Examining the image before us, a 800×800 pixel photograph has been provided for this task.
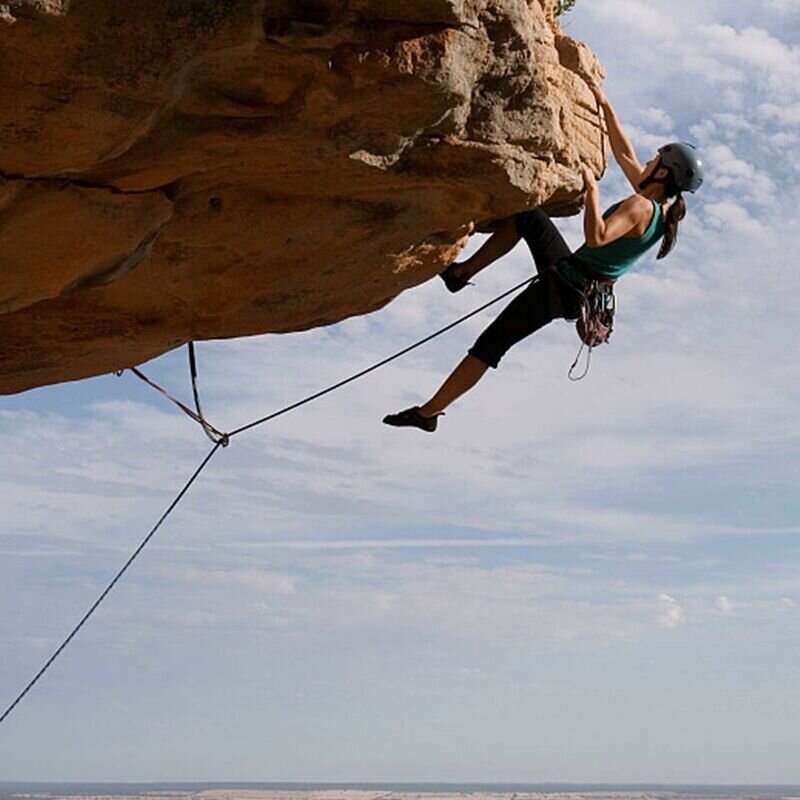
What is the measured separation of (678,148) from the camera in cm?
813

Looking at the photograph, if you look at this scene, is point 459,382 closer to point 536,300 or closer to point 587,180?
point 536,300

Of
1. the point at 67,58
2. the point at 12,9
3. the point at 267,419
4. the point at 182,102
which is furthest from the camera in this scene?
the point at 267,419

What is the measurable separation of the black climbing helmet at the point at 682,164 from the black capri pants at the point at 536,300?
2.72ft

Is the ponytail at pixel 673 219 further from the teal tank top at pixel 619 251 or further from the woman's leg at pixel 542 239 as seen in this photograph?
the woman's leg at pixel 542 239

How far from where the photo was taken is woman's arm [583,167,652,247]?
7742 mm

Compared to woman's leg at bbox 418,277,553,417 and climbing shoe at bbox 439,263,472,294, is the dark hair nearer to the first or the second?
woman's leg at bbox 418,277,553,417

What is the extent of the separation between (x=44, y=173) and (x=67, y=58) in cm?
84

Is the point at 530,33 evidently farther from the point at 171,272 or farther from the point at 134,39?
the point at 171,272

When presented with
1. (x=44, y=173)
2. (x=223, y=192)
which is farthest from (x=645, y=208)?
(x=44, y=173)

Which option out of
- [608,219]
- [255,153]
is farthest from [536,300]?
[255,153]

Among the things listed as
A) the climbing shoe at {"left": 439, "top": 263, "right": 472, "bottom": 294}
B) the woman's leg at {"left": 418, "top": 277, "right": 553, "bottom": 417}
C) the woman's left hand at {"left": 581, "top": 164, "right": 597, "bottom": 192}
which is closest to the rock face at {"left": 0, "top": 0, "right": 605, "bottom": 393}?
the woman's left hand at {"left": 581, "top": 164, "right": 597, "bottom": 192}

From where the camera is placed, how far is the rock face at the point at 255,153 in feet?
18.3

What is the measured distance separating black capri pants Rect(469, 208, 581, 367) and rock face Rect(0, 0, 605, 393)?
8.7 inches

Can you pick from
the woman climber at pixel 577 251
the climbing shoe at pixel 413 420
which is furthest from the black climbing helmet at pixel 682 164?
the climbing shoe at pixel 413 420
